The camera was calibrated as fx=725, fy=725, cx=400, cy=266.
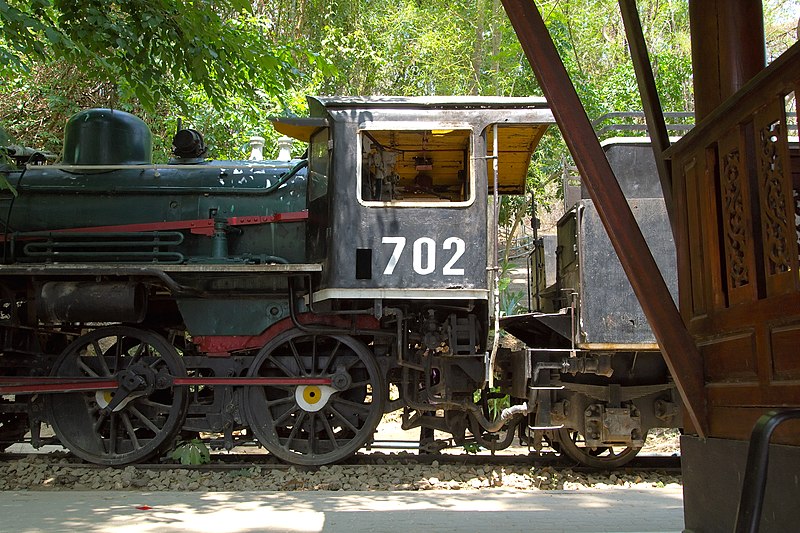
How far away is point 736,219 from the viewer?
2.44 metres

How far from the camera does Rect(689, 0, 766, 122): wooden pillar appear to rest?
271 cm

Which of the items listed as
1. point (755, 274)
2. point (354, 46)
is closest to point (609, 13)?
point (354, 46)

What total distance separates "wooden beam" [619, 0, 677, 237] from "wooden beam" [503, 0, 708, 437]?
16.7 inches

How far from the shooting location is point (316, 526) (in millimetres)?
4047

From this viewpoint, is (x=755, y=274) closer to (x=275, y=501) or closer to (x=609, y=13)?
(x=275, y=501)

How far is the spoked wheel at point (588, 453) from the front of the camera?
249 inches

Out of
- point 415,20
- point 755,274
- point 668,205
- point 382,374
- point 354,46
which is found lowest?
point 382,374

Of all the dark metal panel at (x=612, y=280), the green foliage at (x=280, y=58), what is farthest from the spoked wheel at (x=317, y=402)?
the green foliage at (x=280, y=58)

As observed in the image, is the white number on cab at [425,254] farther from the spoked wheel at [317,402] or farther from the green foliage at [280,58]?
the green foliage at [280,58]

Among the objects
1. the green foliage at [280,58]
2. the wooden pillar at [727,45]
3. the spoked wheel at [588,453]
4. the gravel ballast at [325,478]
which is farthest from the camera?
A: the spoked wheel at [588,453]

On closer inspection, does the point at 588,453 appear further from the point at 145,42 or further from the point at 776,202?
the point at 145,42

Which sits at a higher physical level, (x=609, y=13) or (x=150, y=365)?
(x=609, y=13)

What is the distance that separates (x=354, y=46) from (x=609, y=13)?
6029 mm

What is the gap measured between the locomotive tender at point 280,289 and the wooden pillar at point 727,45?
9.41 ft
